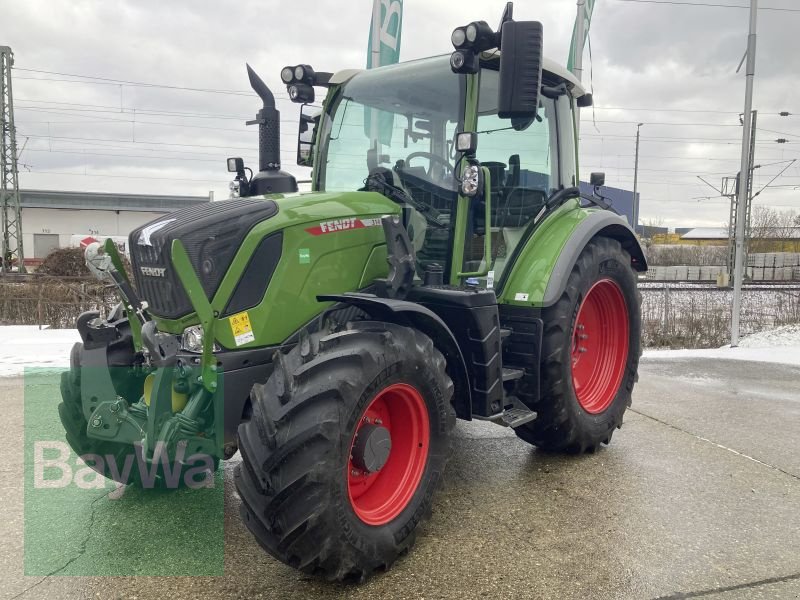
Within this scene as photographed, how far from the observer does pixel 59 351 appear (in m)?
8.31

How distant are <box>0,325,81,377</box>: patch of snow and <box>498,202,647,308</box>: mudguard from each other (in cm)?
577

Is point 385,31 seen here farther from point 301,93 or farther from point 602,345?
point 602,345

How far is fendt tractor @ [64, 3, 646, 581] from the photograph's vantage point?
2545 millimetres

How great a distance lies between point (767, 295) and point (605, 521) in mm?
18785

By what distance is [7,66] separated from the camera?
22984 millimetres

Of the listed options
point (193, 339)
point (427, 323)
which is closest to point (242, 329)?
point (193, 339)

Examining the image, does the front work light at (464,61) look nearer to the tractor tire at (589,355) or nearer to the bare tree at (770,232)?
the tractor tire at (589,355)

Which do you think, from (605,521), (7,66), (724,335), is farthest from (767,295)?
(7,66)

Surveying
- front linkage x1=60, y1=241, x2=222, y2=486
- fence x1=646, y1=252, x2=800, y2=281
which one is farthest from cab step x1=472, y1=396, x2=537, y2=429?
fence x1=646, y1=252, x2=800, y2=281

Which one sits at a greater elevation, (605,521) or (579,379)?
(579,379)

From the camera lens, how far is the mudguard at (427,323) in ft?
9.36

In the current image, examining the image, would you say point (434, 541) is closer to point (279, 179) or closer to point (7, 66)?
point (279, 179)

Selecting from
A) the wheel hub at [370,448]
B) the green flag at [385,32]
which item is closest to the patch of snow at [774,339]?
the green flag at [385,32]

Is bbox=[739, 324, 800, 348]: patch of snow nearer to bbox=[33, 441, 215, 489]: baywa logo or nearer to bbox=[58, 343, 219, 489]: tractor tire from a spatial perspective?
bbox=[33, 441, 215, 489]: baywa logo
